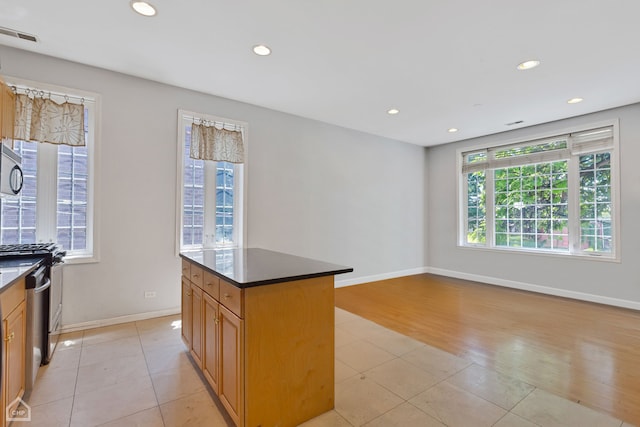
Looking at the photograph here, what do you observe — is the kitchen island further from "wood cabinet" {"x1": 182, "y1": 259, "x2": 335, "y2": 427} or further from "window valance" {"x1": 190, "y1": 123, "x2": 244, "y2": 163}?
"window valance" {"x1": 190, "y1": 123, "x2": 244, "y2": 163}

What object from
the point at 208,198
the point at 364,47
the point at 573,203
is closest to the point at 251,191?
the point at 208,198

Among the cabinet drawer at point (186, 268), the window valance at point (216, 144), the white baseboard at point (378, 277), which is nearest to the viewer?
the cabinet drawer at point (186, 268)

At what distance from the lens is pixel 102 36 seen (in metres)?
2.67

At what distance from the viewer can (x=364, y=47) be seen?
280 centimetres

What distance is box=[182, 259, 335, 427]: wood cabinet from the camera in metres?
1.62

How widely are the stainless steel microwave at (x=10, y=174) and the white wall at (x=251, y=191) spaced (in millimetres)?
670

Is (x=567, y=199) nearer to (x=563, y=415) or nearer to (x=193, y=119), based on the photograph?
(x=563, y=415)

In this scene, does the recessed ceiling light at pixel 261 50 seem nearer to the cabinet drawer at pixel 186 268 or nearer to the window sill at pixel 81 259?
the cabinet drawer at pixel 186 268

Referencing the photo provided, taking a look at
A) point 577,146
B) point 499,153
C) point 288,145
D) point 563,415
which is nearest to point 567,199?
point 577,146

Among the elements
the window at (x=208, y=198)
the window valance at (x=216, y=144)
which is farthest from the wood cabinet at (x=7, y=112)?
the window valance at (x=216, y=144)

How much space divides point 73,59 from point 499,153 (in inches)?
253

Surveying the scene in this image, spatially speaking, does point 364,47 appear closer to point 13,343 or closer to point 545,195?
point 13,343

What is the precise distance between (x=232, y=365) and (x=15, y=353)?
1281mm

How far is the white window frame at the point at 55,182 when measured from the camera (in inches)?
120
